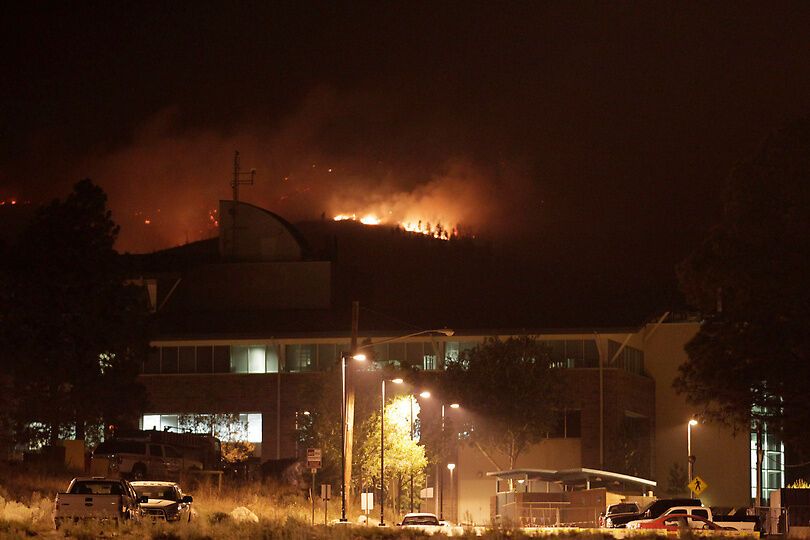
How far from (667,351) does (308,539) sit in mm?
66663

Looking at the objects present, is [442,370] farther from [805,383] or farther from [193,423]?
[805,383]

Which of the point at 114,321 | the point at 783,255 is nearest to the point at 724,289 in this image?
the point at 783,255

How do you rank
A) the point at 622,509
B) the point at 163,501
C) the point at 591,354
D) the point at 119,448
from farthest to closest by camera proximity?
the point at 591,354, the point at 119,448, the point at 622,509, the point at 163,501

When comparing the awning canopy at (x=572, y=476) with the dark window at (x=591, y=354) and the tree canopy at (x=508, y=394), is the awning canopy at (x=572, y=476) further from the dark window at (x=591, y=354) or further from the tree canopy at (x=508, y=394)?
the dark window at (x=591, y=354)

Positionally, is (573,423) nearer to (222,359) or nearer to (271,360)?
(271,360)

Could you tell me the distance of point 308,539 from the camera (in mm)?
33594

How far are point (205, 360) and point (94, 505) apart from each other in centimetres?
5707

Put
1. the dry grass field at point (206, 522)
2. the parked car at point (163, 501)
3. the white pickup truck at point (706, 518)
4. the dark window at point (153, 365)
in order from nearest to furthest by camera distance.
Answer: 1. the dry grass field at point (206, 522)
2. the parked car at point (163, 501)
3. the white pickup truck at point (706, 518)
4. the dark window at point (153, 365)

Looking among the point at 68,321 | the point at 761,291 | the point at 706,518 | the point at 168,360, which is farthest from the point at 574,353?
the point at 761,291

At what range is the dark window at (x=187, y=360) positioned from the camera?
3720 inches

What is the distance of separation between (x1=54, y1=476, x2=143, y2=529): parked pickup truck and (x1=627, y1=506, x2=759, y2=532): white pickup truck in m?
19.4

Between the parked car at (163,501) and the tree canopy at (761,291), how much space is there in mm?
18212

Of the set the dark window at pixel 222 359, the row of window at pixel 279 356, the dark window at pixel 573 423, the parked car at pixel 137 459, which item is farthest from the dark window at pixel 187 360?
the parked car at pixel 137 459

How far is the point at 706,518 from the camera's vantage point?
5088cm
